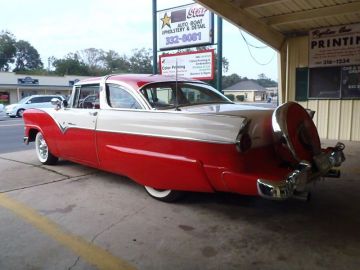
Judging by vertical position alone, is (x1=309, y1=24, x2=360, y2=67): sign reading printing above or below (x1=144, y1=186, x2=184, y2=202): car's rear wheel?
above

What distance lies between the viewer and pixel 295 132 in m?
4.05

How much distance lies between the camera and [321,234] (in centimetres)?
383

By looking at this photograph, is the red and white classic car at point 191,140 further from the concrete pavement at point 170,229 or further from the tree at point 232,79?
the tree at point 232,79

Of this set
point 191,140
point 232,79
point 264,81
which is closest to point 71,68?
point 232,79

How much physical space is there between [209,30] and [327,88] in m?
3.75

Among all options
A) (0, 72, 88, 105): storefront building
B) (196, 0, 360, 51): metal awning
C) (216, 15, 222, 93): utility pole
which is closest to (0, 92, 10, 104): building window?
(0, 72, 88, 105): storefront building

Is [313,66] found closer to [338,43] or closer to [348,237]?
[338,43]

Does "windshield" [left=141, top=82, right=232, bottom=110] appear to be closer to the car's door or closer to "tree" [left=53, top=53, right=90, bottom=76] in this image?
the car's door

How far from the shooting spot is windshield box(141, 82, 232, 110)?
4949mm

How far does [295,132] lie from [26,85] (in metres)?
44.5

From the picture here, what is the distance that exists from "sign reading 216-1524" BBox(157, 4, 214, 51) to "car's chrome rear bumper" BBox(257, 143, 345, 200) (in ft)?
25.2

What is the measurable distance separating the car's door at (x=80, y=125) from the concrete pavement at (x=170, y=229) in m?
0.51

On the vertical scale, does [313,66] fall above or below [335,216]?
above

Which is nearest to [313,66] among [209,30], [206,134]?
[209,30]
